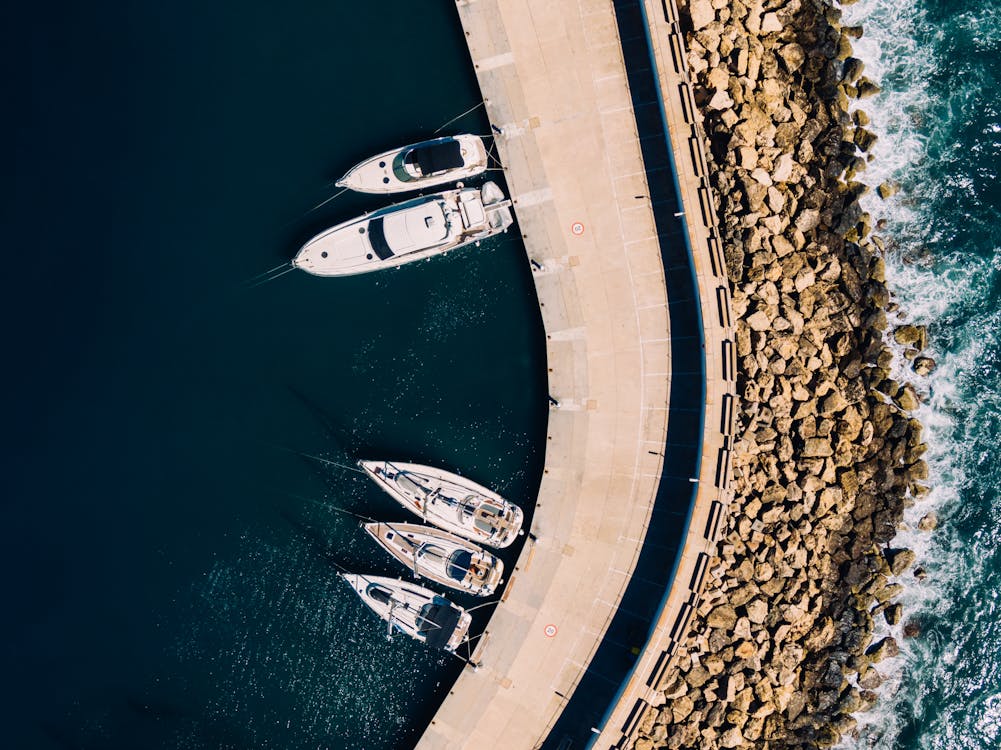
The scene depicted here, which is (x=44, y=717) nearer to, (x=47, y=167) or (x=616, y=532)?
(x=47, y=167)

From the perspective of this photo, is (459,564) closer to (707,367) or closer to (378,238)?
(707,367)

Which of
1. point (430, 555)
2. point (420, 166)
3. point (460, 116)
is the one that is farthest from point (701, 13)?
point (430, 555)

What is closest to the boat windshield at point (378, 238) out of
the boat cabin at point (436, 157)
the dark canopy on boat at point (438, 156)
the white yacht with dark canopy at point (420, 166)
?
the white yacht with dark canopy at point (420, 166)

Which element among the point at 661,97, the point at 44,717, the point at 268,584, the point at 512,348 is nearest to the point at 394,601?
the point at 268,584

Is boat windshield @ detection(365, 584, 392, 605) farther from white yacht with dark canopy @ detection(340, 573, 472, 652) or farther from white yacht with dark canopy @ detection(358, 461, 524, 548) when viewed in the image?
white yacht with dark canopy @ detection(358, 461, 524, 548)

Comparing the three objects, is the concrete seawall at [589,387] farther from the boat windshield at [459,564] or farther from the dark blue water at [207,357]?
the boat windshield at [459,564]

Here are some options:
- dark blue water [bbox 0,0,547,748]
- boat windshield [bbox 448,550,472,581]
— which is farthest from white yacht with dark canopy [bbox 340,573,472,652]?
boat windshield [bbox 448,550,472,581]

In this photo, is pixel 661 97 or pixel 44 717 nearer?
pixel 661 97
